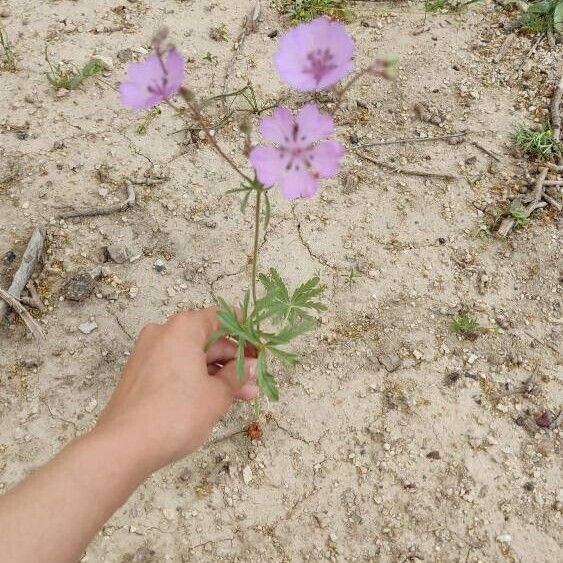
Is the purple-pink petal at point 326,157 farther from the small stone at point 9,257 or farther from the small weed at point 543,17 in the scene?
the small weed at point 543,17

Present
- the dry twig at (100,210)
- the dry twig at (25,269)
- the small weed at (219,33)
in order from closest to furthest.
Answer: the dry twig at (25,269)
the dry twig at (100,210)
the small weed at (219,33)

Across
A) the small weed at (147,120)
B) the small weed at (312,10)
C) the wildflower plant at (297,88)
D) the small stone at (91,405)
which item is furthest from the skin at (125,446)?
the small weed at (312,10)

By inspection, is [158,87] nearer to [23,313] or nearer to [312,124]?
[312,124]

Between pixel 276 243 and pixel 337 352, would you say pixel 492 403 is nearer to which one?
pixel 337 352

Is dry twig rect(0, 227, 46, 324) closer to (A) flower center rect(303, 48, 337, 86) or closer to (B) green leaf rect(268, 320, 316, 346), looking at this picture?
(B) green leaf rect(268, 320, 316, 346)

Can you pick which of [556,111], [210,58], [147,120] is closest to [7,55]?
[147,120]

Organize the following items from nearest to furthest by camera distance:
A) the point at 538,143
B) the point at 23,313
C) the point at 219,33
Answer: the point at 23,313 < the point at 538,143 < the point at 219,33
